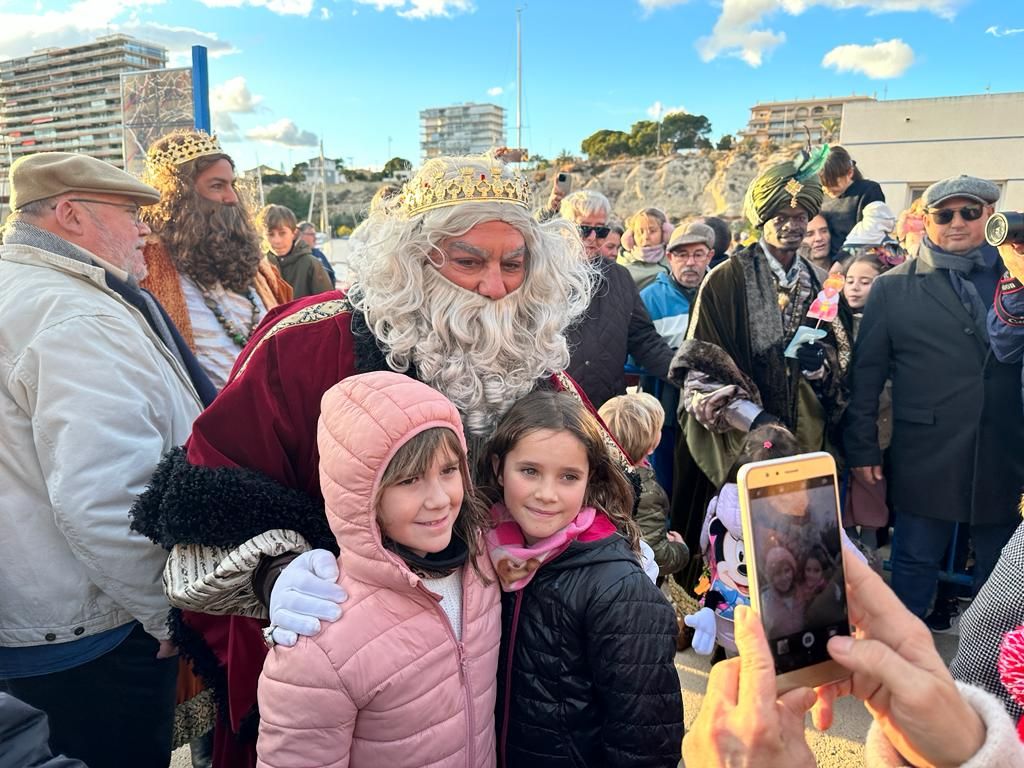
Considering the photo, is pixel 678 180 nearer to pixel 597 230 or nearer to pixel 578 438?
pixel 597 230

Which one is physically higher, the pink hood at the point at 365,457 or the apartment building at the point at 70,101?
the apartment building at the point at 70,101

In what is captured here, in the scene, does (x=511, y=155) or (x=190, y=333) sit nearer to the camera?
(x=511, y=155)

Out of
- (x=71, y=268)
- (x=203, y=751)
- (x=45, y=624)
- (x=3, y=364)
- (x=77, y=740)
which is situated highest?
(x=71, y=268)

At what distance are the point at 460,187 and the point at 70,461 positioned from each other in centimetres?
122

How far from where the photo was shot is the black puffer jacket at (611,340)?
381 centimetres

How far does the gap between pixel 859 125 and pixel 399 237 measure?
31.4 m

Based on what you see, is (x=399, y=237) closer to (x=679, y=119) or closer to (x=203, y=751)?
(x=203, y=751)

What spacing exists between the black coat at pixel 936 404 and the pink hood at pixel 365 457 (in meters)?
2.65

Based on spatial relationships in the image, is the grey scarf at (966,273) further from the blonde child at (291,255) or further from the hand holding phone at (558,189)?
the blonde child at (291,255)

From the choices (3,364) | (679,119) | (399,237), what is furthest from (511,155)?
(679,119)

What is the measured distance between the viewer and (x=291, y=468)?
66.6 inches

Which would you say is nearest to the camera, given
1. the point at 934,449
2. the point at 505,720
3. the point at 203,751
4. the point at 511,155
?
the point at 505,720

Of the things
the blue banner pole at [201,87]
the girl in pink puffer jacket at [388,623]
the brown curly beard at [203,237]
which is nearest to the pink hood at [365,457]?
the girl in pink puffer jacket at [388,623]

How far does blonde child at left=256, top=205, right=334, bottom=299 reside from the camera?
18.7ft
